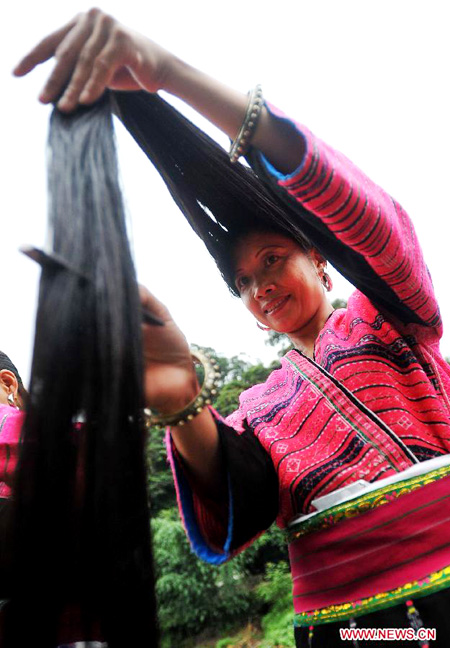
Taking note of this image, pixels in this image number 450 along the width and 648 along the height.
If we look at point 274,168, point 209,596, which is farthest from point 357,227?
point 209,596

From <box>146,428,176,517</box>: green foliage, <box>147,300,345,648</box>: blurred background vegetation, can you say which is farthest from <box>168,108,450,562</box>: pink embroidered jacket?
<box>146,428,176,517</box>: green foliage

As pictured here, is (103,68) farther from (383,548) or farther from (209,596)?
(209,596)

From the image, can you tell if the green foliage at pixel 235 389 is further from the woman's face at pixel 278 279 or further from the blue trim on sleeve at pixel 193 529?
the blue trim on sleeve at pixel 193 529

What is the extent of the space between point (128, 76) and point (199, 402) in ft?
2.13

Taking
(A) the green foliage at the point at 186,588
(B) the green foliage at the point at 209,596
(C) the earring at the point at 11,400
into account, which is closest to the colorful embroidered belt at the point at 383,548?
(C) the earring at the point at 11,400

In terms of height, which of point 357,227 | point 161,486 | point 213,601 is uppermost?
point 161,486

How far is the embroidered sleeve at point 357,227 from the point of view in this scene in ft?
2.96

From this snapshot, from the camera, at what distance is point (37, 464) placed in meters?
0.64

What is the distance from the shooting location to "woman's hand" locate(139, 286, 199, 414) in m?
0.81

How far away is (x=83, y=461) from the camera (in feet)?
2.21

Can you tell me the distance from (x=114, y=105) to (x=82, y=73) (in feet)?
0.42

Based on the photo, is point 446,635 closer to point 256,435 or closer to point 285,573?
point 256,435

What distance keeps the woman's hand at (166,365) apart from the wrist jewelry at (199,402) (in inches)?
0.4

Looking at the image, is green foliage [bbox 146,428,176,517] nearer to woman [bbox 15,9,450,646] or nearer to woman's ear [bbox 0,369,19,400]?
woman's ear [bbox 0,369,19,400]
